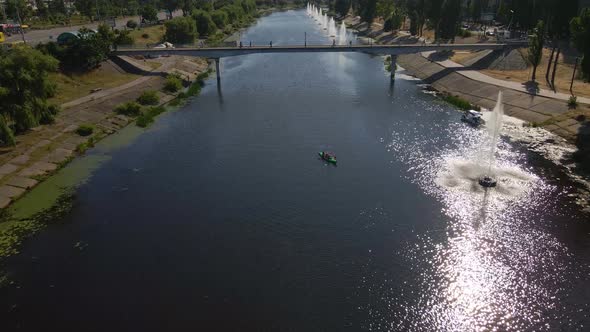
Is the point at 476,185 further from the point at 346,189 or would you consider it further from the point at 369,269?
the point at 369,269

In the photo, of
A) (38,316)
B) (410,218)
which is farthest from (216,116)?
(38,316)

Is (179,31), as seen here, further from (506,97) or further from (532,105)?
(532,105)

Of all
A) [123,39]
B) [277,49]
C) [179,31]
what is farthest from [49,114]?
[179,31]

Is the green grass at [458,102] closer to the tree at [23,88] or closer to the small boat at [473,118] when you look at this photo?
the small boat at [473,118]

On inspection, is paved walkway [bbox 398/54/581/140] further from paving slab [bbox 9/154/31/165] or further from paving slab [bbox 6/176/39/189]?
paving slab [bbox 9/154/31/165]

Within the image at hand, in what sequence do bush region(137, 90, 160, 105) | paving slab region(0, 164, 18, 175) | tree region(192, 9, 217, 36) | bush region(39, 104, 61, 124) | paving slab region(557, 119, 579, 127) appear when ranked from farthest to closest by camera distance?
tree region(192, 9, 217, 36), bush region(137, 90, 160, 105), paving slab region(557, 119, 579, 127), bush region(39, 104, 61, 124), paving slab region(0, 164, 18, 175)

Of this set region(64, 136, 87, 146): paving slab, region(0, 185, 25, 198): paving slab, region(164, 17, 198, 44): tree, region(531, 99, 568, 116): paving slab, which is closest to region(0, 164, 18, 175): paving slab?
region(0, 185, 25, 198): paving slab
